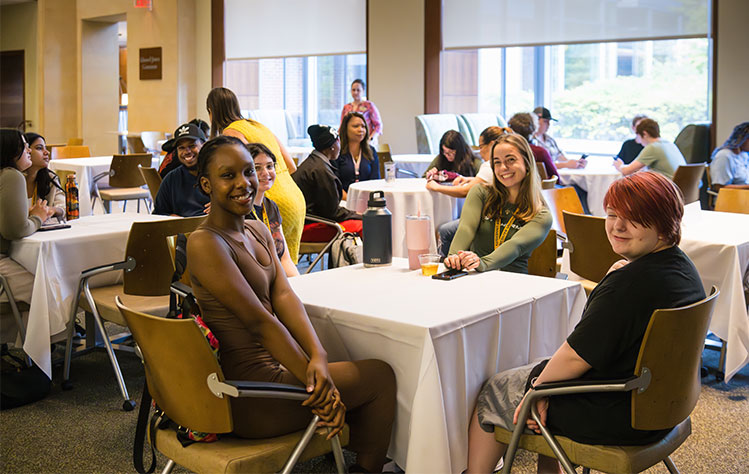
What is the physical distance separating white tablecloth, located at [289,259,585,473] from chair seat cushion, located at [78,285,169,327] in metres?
1.06

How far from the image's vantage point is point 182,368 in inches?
76.1

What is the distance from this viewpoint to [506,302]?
2.46 metres

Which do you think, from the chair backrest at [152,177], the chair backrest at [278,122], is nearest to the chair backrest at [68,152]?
the chair backrest at [152,177]

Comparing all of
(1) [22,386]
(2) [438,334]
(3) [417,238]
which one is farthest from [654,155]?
(1) [22,386]

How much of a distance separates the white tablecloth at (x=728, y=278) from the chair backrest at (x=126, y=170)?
19.8ft

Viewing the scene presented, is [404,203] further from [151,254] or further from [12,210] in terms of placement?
[12,210]

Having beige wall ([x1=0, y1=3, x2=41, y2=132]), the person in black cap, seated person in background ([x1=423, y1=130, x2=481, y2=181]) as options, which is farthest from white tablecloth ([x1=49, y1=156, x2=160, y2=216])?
beige wall ([x1=0, y1=3, x2=41, y2=132])

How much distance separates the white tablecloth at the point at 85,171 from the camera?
7.84m

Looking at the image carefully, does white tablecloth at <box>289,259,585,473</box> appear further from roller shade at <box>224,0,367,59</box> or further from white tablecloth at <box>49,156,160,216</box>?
roller shade at <box>224,0,367,59</box>

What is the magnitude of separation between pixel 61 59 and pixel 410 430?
48.1 ft

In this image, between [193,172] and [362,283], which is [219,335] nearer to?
[362,283]

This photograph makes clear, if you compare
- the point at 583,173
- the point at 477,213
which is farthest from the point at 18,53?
the point at 477,213

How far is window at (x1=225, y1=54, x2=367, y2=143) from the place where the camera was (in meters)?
13.1

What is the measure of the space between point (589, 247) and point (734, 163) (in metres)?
4.37
